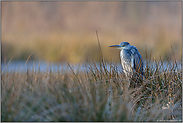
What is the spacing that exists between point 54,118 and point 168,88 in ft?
4.71

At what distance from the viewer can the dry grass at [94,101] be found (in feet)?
6.36

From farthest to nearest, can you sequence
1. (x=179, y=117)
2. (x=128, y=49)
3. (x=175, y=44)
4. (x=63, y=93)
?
(x=175, y=44), (x=128, y=49), (x=63, y=93), (x=179, y=117)

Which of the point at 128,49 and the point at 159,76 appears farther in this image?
the point at 128,49

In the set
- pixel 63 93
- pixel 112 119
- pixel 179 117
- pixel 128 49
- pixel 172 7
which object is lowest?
pixel 179 117

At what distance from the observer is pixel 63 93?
7.59 ft

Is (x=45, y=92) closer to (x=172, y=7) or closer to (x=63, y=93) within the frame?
(x=63, y=93)

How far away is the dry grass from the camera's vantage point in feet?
6.36

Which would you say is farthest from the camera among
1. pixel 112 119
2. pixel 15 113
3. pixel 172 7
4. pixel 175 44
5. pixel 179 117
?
pixel 172 7

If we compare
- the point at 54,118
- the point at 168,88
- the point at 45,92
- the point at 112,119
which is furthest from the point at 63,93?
the point at 168,88

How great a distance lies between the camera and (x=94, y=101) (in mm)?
2006

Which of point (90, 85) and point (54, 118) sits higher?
point (90, 85)

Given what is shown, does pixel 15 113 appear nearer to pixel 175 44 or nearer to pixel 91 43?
pixel 91 43

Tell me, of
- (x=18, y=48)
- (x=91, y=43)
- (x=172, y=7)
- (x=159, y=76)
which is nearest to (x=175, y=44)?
(x=91, y=43)

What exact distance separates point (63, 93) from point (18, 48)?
31.9ft
